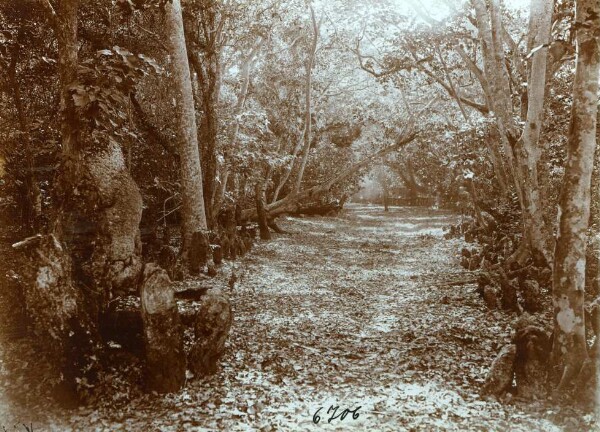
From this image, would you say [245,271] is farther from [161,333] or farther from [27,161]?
[161,333]

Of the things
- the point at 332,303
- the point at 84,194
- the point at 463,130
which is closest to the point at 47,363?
the point at 84,194

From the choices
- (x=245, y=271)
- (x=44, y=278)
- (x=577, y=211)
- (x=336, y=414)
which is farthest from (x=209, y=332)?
(x=245, y=271)

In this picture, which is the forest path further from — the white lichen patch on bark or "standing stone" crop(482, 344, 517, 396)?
the white lichen patch on bark

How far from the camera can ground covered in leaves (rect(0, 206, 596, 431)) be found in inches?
182

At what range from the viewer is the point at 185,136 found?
1107 cm

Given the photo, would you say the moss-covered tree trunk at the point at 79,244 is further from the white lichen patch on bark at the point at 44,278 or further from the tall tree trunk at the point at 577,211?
the tall tree trunk at the point at 577,211

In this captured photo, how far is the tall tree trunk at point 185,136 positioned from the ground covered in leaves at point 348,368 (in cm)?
146

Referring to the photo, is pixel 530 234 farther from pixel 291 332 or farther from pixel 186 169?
pixel 186 169

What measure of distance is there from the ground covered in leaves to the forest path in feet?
0.05

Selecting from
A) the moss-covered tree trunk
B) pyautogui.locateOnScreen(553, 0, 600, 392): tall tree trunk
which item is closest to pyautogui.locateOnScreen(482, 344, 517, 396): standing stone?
pyautogui.locateOnScreen(553, 0, 600, 392): tall tree trunk

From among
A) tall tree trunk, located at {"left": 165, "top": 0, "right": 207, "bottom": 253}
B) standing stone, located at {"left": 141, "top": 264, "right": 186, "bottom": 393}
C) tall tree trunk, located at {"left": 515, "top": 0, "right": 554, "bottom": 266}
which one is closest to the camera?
standing stone, located at {"left": 141, "top": 264, "right": 186, "bottom": 393}

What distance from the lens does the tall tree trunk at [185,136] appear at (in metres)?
10.8

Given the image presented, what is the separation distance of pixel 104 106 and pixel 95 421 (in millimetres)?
3227

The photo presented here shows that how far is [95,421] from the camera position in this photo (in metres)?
4.58
